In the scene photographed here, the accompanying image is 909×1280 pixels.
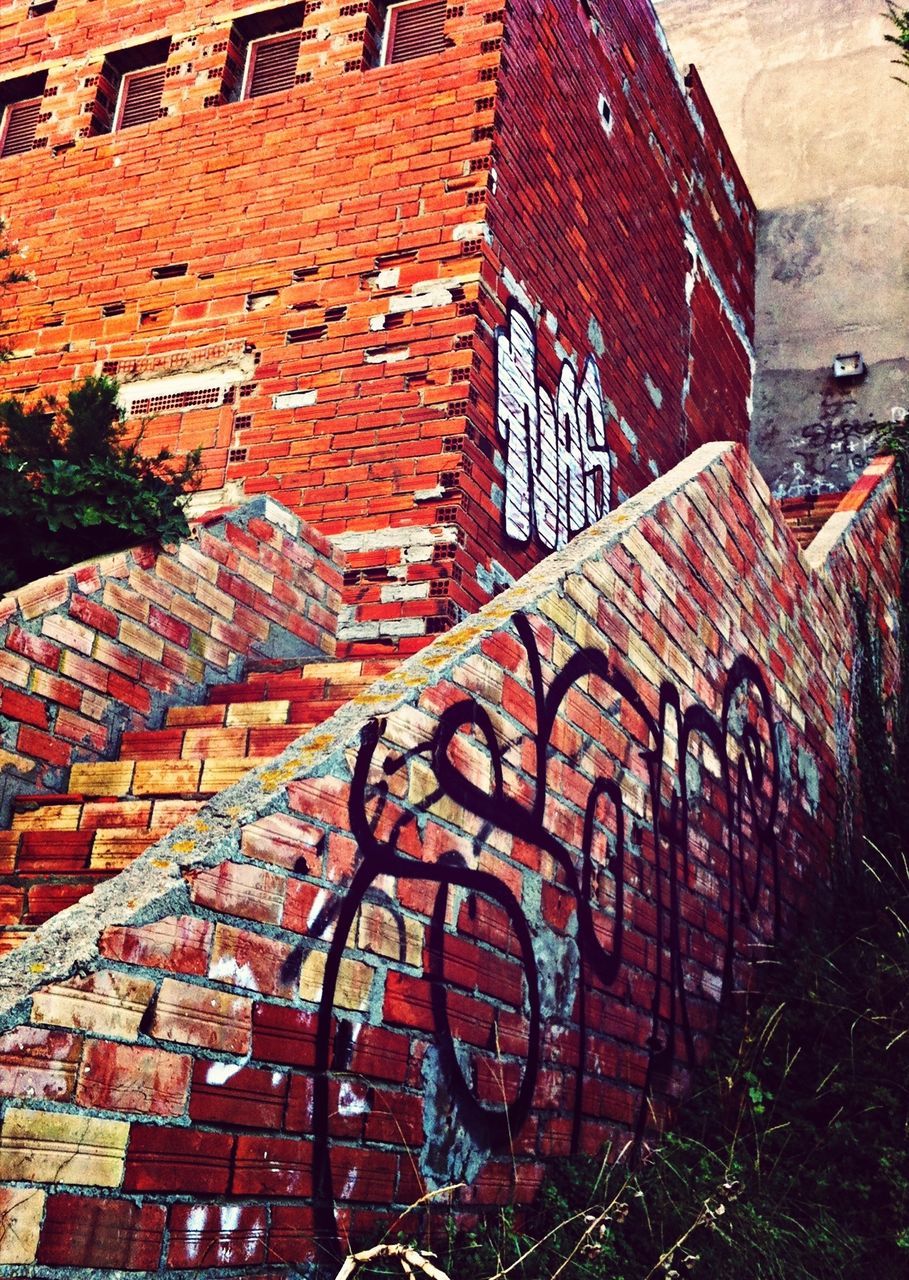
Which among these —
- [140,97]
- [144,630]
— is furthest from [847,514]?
[140,97]

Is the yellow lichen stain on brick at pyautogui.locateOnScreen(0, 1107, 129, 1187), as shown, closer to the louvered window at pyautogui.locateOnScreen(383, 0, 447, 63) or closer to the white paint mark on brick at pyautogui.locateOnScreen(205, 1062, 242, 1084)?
the white paint mark on brick at pyautogui.locateOnScreen(205, 1062, 242, 1084)

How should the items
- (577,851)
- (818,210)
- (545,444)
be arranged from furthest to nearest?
(818,210), (545,444), (577,851)

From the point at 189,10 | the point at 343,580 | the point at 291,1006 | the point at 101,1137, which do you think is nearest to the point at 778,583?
the point at 343,580

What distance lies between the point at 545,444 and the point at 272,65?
10.7ft

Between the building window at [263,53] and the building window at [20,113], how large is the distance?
5.13ft

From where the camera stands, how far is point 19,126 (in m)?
8.76

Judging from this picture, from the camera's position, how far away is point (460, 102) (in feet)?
23.4

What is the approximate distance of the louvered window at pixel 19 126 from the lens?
8.68 metres

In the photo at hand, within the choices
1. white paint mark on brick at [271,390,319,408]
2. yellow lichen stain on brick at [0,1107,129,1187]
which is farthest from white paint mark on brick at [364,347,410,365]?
yellow lichen stain on brick at [0,1107,129,1187]

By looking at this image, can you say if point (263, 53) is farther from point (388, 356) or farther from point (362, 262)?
point (388, 356)

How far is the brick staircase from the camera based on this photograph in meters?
3.50

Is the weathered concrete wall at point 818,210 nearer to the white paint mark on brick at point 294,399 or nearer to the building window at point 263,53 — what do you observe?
the building window at point 263,53

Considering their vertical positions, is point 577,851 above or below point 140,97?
below

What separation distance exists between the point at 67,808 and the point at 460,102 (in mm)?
5066
